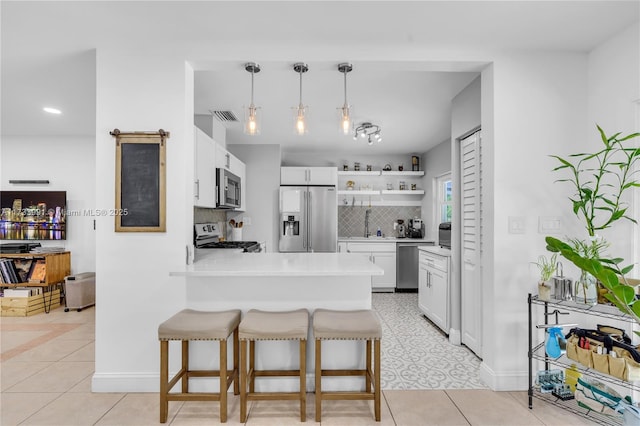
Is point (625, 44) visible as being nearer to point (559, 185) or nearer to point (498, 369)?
point (559, 185)

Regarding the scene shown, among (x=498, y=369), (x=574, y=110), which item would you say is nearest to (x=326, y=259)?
(x=498, y=369)

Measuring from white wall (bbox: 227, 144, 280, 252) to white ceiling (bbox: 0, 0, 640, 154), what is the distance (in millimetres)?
2218

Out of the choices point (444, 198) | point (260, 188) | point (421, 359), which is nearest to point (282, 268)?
point (421, 359)

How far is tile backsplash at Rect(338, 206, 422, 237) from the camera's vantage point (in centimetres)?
663

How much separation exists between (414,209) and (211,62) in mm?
4892

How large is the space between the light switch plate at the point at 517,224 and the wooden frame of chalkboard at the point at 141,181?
2.53 metres

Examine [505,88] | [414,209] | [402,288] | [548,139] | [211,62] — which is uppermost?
[211,62]

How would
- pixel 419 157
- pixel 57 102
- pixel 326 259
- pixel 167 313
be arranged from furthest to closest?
pixel 419 157 → pixel 57 102 → pixel 326 259 → pixel 167 313

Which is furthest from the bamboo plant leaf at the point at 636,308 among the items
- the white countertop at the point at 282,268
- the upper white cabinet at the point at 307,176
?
the upper white cabinet at the point at 307,176

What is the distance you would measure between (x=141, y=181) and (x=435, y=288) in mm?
3211

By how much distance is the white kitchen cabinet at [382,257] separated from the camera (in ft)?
19.6

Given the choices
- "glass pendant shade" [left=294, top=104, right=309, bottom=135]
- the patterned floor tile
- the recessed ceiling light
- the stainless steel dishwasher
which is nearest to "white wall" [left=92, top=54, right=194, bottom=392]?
"glass pendant shade" [left=294, top=104, right=309, bottom=135]

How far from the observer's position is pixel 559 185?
260cm

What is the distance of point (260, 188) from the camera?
5.82 metres
